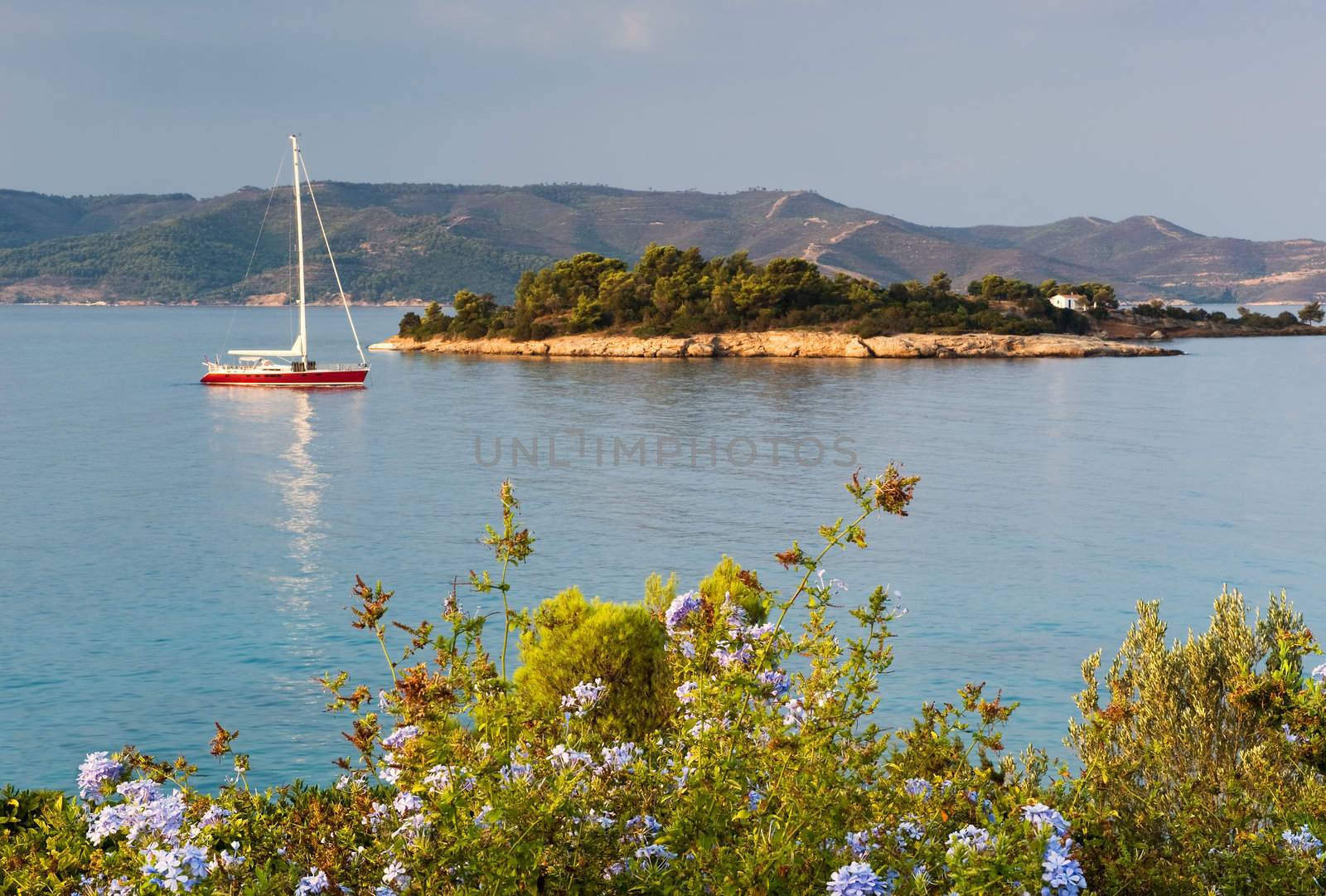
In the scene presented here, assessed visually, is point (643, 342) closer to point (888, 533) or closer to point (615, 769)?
point (888, 533)

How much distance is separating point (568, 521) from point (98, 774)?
748 inches

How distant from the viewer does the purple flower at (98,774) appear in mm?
4078

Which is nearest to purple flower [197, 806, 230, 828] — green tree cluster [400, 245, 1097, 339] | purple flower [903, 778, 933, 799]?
purple flower [903, 778, 933, 799]

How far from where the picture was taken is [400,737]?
438 centimetres

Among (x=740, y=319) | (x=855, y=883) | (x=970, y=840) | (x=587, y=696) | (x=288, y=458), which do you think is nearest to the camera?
→ (x=855, y=883)

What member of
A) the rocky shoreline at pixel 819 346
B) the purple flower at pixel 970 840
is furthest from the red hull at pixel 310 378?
the purple flower at pixel 970 840

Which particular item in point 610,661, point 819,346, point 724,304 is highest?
point 724,304

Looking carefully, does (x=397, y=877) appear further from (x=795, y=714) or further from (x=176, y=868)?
(x=795, y=714)

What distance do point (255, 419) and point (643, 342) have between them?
115 ft

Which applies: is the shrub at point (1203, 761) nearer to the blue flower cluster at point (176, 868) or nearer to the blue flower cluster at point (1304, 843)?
the blue flower cluster at point (1304, 843)

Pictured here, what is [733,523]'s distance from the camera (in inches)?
884

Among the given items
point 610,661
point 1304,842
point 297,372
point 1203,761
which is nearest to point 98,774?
point 1304,842

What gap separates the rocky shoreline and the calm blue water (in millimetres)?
19769

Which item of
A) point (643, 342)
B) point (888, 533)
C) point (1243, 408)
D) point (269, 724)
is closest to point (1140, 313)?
point (643, 342)
